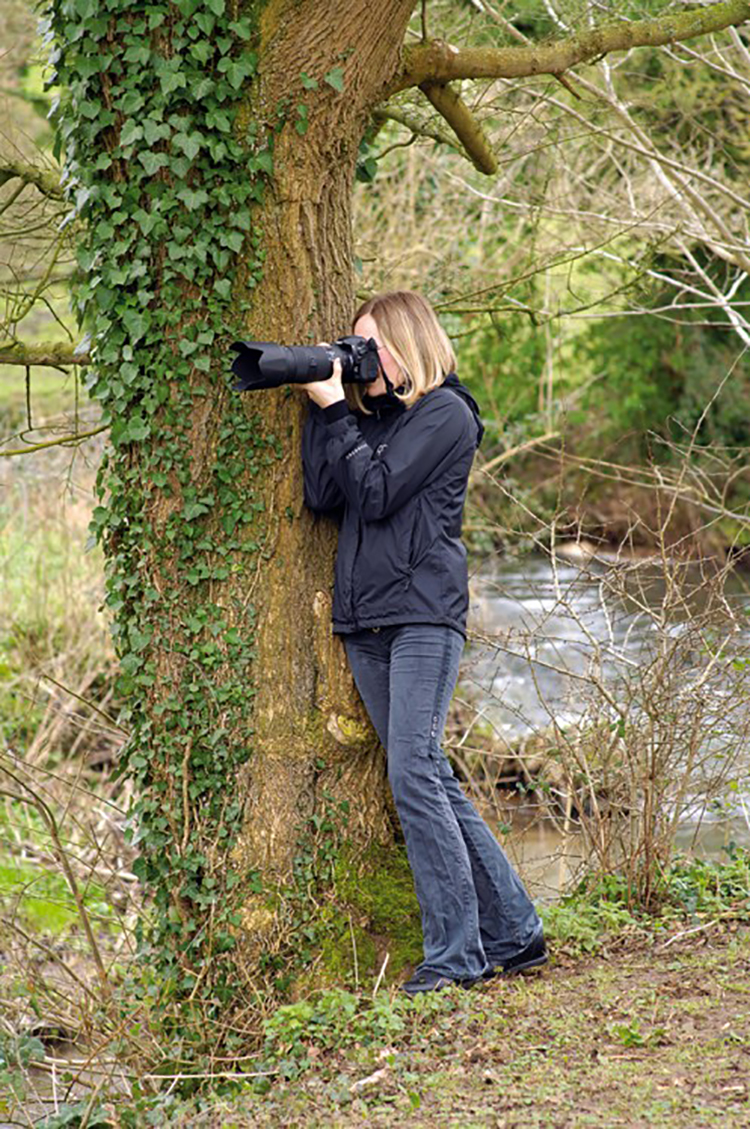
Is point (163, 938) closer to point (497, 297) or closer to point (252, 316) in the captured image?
point (252, 316)

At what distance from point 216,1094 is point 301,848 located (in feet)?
2.67

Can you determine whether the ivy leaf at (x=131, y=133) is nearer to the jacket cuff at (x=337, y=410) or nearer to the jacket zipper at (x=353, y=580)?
the jacket cuff at (x=337, y=410)

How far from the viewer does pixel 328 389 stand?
4.22 meters

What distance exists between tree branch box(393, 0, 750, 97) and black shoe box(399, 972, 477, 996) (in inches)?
113

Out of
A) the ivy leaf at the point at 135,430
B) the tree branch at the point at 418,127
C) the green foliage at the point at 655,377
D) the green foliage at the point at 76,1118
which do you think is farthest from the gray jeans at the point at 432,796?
the green foliage at the point at 655,377

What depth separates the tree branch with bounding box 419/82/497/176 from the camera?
16.8ft

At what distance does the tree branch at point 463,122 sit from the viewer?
5121 millimetres

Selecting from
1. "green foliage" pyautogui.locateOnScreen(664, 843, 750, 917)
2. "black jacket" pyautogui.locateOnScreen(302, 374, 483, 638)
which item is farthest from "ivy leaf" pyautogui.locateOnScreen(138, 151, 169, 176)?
"green foliage" pyautogui.locateOnScreen(664, 843, 750, 917)

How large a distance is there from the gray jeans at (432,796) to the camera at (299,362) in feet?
2.65

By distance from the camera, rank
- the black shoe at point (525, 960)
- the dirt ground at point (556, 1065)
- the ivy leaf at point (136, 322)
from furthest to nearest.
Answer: the black shoe at point (525, 960), the ivy leaf at point (136, 322), the dirt ground at point (556, 1065)

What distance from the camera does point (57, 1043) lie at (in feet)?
21.5

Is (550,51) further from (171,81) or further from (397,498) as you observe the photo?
(397,498)

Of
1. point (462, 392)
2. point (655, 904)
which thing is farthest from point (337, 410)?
point (655, 904)

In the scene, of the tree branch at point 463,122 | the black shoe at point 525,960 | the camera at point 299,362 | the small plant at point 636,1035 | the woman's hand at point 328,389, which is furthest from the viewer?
the tree branch at point 463,122
